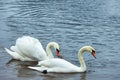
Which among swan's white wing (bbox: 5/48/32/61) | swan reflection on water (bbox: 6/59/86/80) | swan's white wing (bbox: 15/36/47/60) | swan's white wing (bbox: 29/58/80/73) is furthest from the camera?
swan's white wing (bbox: 5/48/32/61)

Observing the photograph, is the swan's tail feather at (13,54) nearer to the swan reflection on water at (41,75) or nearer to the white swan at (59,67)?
the swan reflection on water at (41,75)

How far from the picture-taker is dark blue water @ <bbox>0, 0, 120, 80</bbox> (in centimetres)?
1519

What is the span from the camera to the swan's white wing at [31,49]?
16234 mm

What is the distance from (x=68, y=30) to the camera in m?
21.6

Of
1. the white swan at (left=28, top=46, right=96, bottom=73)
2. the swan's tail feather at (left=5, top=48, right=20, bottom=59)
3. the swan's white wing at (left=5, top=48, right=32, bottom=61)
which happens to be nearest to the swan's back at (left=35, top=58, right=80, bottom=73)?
the white swan at (left=28, top=46, right=96, bottom=73)

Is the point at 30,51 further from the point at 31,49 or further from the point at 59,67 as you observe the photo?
the point at 59,67

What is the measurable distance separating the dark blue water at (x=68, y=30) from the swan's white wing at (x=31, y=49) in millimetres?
474

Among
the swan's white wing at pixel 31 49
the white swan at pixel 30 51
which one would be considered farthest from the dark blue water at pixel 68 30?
the swan's white wing at pixel 31 49

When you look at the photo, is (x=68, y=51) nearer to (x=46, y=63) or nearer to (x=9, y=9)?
(x=46, y=63)

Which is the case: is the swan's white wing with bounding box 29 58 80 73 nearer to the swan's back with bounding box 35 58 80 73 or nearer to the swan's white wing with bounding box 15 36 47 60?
the swan's back with bounding box 35 58 80 73

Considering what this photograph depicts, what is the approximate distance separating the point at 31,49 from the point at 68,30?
5587mm

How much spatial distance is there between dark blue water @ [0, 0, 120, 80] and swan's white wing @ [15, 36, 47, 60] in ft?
1.55

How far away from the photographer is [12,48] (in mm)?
17062

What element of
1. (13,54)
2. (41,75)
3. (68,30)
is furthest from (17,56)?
(68,30)
